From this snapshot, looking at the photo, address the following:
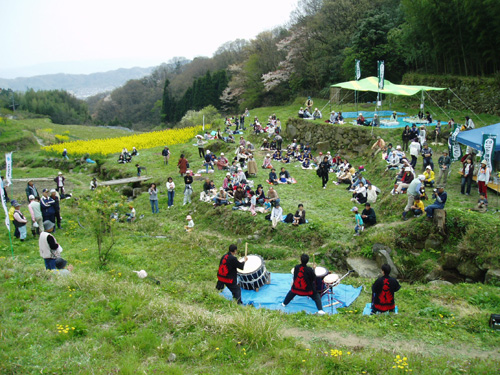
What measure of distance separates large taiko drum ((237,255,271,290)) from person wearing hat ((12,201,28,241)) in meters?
7.66

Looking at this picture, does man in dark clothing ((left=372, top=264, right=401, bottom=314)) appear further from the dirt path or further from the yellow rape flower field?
the yellow rape flower field

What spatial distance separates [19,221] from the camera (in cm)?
1184

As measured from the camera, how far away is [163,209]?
1659 centimetres

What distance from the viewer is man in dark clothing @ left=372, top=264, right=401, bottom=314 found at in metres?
6.62

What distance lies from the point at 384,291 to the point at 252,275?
3.05 metres

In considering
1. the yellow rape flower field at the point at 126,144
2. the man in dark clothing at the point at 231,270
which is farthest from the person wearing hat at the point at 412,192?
the yellow rape flower field at the point at 126,144

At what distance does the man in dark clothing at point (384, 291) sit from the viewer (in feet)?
21.7

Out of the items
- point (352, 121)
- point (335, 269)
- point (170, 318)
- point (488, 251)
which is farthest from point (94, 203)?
point (352, 121)

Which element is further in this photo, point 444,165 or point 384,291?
point 444,165

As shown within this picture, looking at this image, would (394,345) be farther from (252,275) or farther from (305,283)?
(252,275)

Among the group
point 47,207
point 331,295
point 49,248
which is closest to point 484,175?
point 331,295

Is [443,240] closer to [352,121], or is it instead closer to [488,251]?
[488,251]

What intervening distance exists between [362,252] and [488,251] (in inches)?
119

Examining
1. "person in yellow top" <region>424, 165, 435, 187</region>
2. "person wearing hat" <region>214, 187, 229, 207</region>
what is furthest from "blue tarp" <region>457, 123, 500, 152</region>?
"person wearing hat" <region>214, 187, 229, 207</region>
